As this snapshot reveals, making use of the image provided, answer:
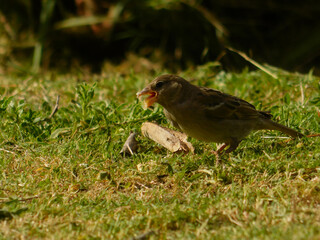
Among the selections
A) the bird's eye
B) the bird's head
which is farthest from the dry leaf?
the bird's eye

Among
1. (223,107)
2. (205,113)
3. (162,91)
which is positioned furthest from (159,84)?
(223,107)

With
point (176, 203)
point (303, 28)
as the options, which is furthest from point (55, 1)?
point (176, 203)

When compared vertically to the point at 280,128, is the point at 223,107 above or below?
above

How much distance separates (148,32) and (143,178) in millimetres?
4929

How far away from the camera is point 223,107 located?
14.7ft

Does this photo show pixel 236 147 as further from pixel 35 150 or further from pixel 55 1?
pixel 55 1

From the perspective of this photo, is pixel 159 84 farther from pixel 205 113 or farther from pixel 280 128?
pixel 280 128

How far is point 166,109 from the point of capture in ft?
14.5

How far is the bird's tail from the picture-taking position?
4.52 meters

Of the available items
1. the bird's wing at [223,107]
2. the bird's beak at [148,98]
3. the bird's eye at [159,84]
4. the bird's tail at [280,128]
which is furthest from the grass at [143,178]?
the bird's eye at [159,84]

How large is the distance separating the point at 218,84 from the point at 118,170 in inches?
97.2

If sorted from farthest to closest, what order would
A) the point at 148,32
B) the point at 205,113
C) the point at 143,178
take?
the point at 148,32, the point at 205,113, the point at 143,178

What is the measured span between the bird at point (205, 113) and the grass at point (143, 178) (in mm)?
169

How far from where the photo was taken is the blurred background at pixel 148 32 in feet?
26.6
